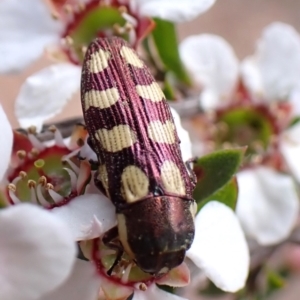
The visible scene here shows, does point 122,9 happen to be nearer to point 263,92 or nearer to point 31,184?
point 31,184

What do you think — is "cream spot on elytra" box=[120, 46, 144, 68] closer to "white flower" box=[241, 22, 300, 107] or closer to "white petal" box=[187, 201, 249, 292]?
"white petal" box=[187, 201, 249, 292]

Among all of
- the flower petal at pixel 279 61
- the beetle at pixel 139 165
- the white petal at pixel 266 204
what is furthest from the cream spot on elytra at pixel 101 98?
the flower petal at pixel 279 61

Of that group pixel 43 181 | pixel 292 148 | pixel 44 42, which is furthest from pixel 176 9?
pixel 292 148

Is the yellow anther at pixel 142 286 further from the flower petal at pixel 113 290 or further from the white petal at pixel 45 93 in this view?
the white petal at pixel 45 93

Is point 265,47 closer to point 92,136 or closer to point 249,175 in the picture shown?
point 249,175

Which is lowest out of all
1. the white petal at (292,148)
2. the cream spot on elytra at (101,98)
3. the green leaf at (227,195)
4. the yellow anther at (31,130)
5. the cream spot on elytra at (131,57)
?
the white petal at (292,148)

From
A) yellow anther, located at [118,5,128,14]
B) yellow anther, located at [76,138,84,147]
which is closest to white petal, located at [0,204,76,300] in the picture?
yellow anther, located at [76,138,84,147]
